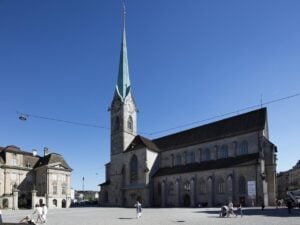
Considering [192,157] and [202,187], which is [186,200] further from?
[192,157]

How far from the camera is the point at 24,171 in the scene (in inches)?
2933

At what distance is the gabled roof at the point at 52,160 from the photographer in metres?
75.3

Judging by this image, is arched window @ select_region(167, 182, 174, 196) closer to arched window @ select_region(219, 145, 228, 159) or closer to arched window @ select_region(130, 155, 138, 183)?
arched window @ select_region(130, 155, 138, 183)

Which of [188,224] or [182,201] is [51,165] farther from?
[188,224]

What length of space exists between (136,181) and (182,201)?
11.7 m

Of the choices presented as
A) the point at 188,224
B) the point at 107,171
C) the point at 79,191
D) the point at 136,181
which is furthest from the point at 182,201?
the point at 79,191

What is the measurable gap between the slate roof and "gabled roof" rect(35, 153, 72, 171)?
22498 mm

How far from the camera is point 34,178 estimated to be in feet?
252

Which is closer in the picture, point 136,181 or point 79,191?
point 136,181

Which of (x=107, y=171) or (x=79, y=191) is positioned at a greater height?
(x=107, y=171)

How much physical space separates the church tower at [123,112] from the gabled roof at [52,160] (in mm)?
11381

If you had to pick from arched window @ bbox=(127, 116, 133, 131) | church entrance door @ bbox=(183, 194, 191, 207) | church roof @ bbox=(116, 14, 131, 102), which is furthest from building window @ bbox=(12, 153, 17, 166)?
church entrance door @ bbox=(183, 194, 191, 207)

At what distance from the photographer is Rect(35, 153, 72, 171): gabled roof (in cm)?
7531

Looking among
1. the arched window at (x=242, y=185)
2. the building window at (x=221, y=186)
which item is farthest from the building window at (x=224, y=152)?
the arched window at (x=242, y=185)
